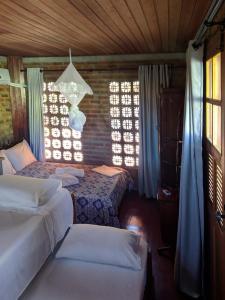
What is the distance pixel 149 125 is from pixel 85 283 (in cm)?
307

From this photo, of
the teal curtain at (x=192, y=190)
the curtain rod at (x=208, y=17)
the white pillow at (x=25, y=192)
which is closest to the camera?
the curtain rod at (x=208, y=17)

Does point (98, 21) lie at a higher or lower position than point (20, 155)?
higher

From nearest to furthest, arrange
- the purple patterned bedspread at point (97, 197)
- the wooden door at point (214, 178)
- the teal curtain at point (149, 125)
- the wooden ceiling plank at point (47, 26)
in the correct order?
the wooden door at point (214, 178), the wooden ceiling plank at point (47, 26), the purple patterned bedspread at point (97, 197), the teal curtain at point (149, 125)

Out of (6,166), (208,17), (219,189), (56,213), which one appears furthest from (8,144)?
(208,17)

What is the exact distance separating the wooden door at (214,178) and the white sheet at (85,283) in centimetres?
54

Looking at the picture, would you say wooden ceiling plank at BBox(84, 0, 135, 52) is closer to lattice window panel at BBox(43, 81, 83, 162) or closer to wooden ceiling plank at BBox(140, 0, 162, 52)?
wooden ceiling plank at BBox(140, 0, 162, 52)

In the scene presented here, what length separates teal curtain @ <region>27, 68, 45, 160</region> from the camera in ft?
16.5

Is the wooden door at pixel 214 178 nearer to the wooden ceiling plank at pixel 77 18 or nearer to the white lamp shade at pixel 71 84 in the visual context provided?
the wooden ceiling plank at pixel 77 18

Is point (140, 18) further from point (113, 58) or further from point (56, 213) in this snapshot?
point (113, 58)

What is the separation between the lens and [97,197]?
363 centimetres

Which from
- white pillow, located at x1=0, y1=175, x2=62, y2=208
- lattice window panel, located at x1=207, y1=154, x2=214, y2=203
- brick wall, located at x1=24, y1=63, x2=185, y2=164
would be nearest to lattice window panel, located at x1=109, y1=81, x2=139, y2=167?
brick wall, located at x1=24, y1=63, x2=185, y2=164

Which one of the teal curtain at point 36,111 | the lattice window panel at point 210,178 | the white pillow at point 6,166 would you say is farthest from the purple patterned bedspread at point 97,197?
the lattice window panel at point 210,178

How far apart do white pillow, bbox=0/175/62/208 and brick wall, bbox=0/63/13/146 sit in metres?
2.16

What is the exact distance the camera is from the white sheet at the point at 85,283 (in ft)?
6.06
